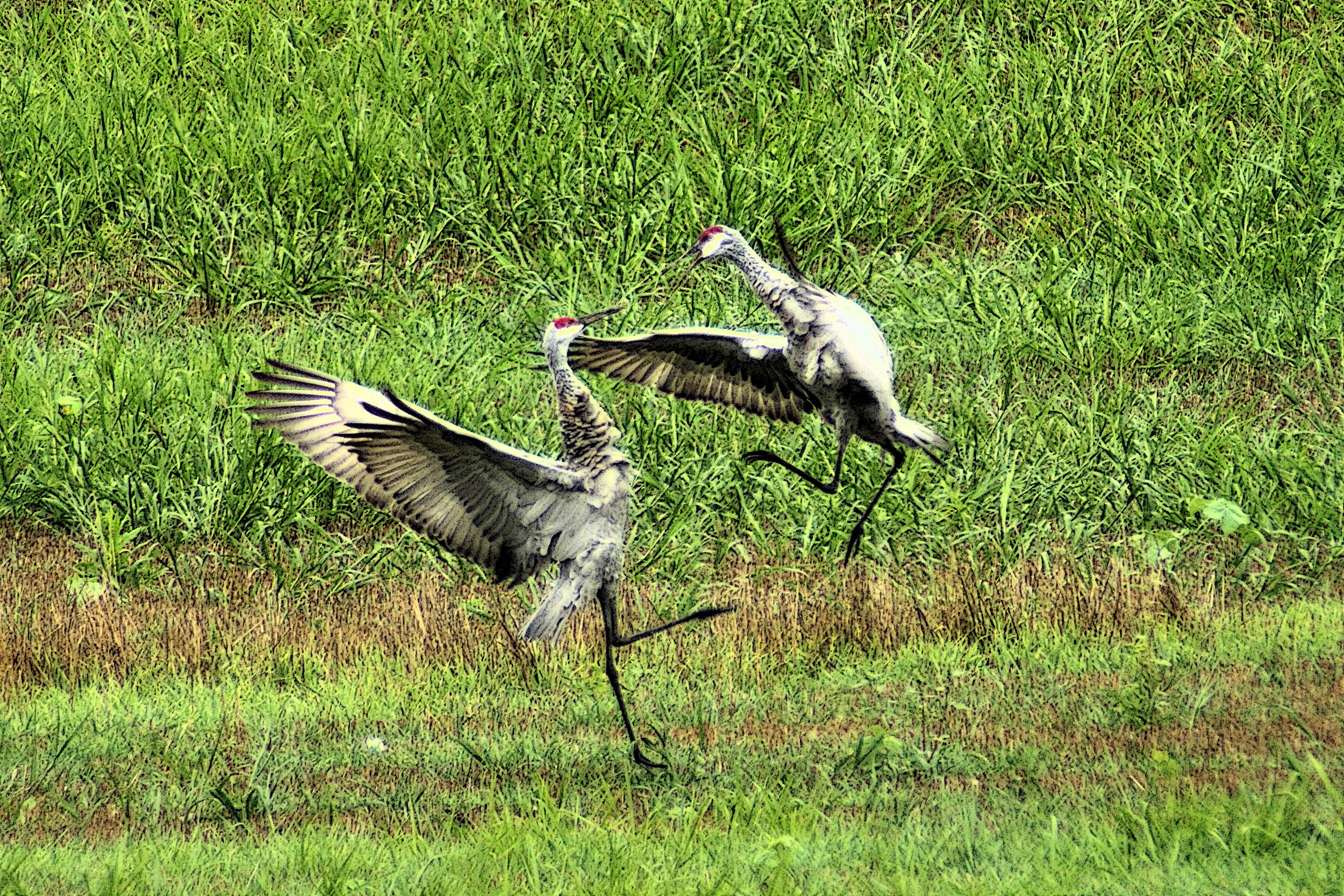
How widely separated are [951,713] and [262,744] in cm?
223

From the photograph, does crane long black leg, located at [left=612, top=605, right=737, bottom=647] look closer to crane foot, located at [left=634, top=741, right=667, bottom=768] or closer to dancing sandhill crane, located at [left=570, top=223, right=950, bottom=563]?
crane foot, located at [left=634, top=741, right=667, bottom=768]

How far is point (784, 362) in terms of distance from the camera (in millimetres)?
5109

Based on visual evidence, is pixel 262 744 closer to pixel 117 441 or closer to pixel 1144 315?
pixel 117 441

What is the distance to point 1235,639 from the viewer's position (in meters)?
5.45

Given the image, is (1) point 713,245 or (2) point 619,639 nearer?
(1) point 713,245

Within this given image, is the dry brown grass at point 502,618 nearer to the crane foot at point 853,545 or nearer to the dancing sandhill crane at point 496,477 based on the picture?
the crane foot at point 853,545

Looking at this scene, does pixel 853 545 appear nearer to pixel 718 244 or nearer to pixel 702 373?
pixel 702 373

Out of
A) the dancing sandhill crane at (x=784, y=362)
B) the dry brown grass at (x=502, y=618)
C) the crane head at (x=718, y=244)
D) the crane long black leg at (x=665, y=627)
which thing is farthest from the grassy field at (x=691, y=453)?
the crane head at (x=718, y=244)

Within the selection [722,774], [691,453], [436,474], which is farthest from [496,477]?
[691,453]

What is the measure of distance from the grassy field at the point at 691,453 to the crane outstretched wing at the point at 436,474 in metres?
0.74

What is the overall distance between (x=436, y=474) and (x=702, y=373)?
1.39 metres

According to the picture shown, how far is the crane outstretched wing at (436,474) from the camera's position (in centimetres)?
421

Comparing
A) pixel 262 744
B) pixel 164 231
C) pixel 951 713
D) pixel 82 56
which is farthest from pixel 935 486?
pixel 82 56

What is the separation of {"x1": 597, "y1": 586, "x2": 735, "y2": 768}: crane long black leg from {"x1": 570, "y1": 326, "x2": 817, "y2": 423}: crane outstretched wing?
881mm
